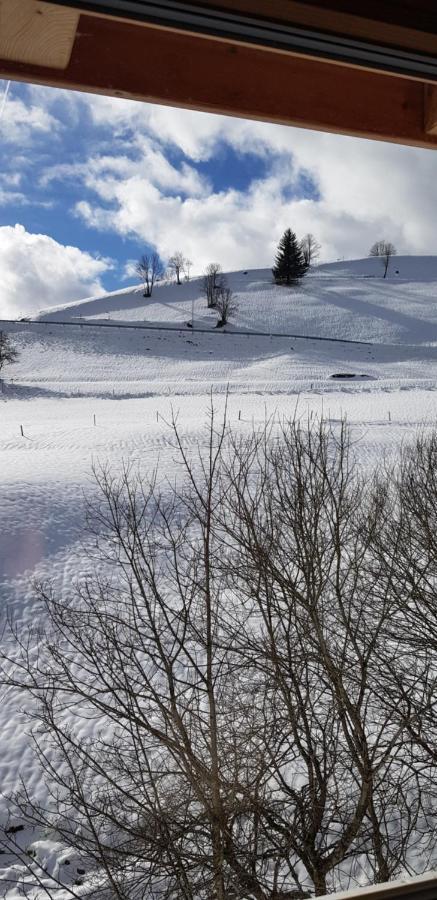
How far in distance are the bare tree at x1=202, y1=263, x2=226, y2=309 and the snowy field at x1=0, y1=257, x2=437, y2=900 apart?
1.55 metres

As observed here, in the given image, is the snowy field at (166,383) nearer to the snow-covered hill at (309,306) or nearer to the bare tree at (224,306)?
the snow-covered hill at (309,306)

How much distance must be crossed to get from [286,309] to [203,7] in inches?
2273

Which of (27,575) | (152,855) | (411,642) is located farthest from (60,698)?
(411,642)

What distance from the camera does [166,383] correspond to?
33531mm

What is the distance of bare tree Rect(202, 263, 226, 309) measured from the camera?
184 feet

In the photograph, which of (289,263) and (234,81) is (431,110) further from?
(289,263)

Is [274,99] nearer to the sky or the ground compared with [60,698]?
nearer to the sky

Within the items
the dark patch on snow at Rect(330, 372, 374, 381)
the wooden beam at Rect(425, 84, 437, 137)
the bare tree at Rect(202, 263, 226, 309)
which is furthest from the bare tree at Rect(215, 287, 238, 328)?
the wooden beam at Rect(425, 84, 437, 137)

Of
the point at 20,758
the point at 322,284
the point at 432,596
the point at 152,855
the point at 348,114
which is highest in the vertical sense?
the point at 322,284

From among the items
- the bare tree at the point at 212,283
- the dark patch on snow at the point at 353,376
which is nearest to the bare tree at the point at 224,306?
the bare tree at the point at 212,283

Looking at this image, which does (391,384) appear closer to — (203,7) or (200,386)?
(200,386)

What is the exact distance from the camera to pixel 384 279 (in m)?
68.7

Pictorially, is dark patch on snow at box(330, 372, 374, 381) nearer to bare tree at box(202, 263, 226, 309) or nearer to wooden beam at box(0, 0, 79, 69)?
bare tree at box(202, 263, 226, 309)

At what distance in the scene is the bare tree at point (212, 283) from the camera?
56156 millimetres
